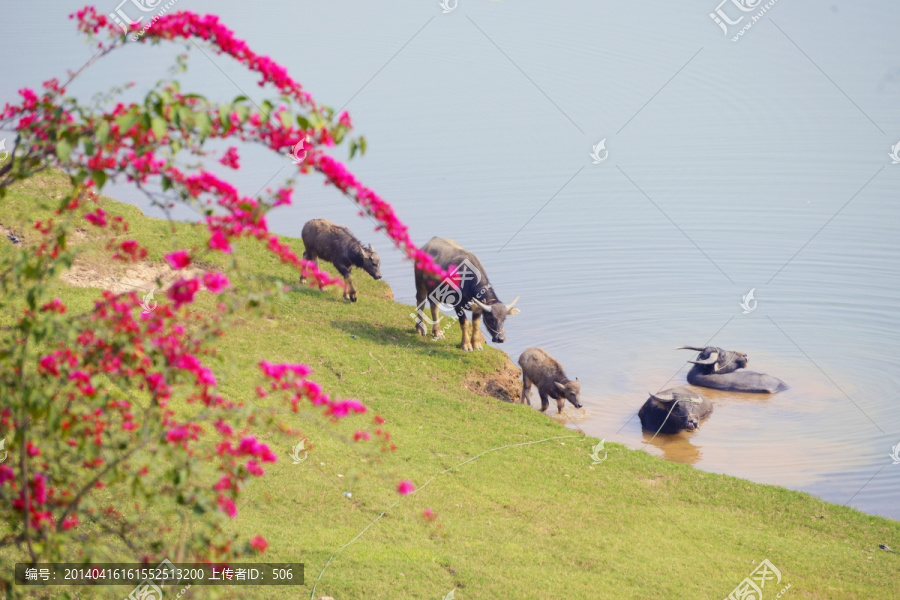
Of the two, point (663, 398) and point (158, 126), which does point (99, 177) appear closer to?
point (158, 126)

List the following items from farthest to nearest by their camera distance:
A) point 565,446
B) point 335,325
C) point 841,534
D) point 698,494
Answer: point 335,325 → point 565,446 → point 698,494 → point 841,534

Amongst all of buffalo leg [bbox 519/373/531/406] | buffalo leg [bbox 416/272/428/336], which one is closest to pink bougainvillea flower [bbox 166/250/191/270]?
buffalo leg [bbox 519/373/531/406]

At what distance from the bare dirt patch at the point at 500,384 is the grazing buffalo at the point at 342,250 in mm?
3243

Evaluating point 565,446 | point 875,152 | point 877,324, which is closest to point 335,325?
point 565,446

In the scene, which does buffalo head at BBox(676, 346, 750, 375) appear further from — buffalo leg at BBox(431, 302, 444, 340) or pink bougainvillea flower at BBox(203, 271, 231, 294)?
pink bougainvillea flower at BBox(203, 271, 231, 294)

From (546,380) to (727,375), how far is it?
12.3ft

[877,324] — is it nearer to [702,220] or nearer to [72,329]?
[702,220]

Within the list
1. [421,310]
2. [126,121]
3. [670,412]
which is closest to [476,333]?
[421,310]

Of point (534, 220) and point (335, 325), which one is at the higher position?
Answer: point (534, 220)

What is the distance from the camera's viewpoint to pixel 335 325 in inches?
596

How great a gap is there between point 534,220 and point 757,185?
272 inches

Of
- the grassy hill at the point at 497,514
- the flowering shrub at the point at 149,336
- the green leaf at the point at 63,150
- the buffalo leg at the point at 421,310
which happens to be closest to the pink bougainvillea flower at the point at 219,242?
the flowering shrub at the point at 149,336

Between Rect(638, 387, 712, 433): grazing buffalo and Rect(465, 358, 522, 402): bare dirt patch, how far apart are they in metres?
2.17

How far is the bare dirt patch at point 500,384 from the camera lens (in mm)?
14109
